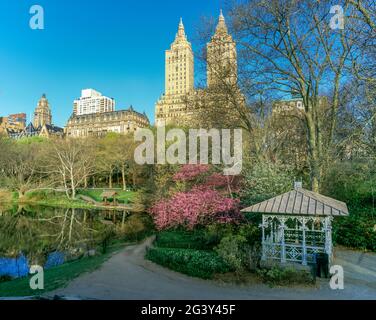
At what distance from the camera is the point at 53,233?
2258 cm

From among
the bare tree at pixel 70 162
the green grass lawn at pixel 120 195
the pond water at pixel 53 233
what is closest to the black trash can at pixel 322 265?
the pond water at pixel 53 233

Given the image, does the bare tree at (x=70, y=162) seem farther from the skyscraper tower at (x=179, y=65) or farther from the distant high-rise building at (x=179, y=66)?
the skyscraper tower at (x=179, y=65)

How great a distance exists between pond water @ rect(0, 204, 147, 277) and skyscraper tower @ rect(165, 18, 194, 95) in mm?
74214

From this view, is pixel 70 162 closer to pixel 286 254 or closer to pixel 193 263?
pixel 193 263

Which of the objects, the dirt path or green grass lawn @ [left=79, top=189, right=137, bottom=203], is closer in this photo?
the dirt path

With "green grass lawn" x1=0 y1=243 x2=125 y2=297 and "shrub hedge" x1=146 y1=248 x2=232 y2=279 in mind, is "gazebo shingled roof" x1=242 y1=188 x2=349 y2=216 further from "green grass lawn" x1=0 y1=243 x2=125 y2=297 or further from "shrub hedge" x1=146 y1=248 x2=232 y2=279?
"green grass lawn" x1=0 y1=243 x2=125 y2=297

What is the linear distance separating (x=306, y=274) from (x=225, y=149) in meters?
12.0

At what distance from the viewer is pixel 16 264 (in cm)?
1474

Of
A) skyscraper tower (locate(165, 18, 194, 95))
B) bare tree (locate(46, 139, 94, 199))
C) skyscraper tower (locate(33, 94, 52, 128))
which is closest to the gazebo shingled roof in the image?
bare tree (locate(46, 139, 94, 199))

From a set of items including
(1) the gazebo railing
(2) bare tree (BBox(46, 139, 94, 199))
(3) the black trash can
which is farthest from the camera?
(2) bare tree (BBox(46, 139, 94, 199))

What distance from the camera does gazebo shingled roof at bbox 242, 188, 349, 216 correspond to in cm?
1023

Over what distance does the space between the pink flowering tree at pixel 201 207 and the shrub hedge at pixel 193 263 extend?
17.6 ft
